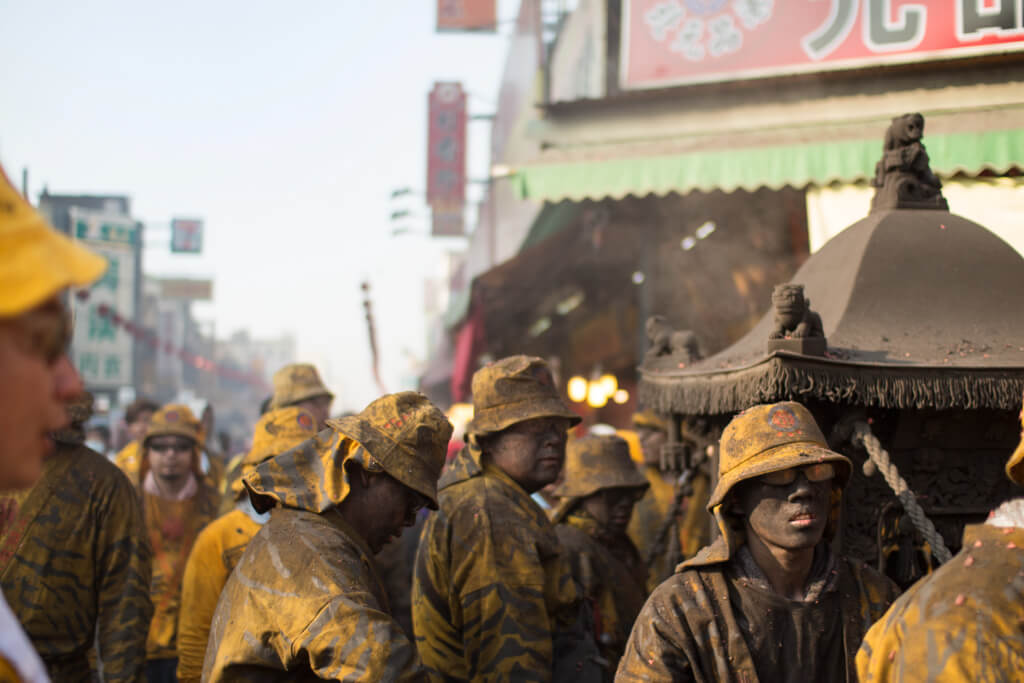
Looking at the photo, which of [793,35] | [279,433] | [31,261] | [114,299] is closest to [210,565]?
[279,433]

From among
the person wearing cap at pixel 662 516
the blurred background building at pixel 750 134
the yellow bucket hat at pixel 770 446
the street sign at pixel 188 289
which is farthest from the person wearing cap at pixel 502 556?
the street sign at pixel 188 289

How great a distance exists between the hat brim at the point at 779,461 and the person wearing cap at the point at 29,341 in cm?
215

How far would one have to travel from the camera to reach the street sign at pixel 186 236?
39688 mm

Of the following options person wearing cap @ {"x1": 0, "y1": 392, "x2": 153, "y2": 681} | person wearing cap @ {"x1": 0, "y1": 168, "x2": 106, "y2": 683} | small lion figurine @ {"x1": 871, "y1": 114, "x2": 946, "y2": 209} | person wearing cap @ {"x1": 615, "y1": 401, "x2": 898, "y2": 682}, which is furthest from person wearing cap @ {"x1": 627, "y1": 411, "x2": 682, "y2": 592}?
person wearing cap @ {"x1": 0, "y1": 168, "x2": 106, "y2": 683}

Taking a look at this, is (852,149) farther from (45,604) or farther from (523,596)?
(45,604)

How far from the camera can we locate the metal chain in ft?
11.7

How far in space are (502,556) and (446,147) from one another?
1940 cm

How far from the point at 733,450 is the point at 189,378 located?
79729 mm

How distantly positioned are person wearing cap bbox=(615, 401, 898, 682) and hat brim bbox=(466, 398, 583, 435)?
1174 millimetres

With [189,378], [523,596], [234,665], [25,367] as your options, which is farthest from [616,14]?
[189,378]

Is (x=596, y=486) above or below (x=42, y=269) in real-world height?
below

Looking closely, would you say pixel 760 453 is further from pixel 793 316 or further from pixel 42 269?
pixel 42 269

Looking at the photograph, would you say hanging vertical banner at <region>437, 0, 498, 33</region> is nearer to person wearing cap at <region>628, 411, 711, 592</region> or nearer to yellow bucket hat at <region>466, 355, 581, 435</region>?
person wearing cap at <region>628, 411, 711, 592</region>

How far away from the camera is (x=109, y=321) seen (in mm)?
38812
